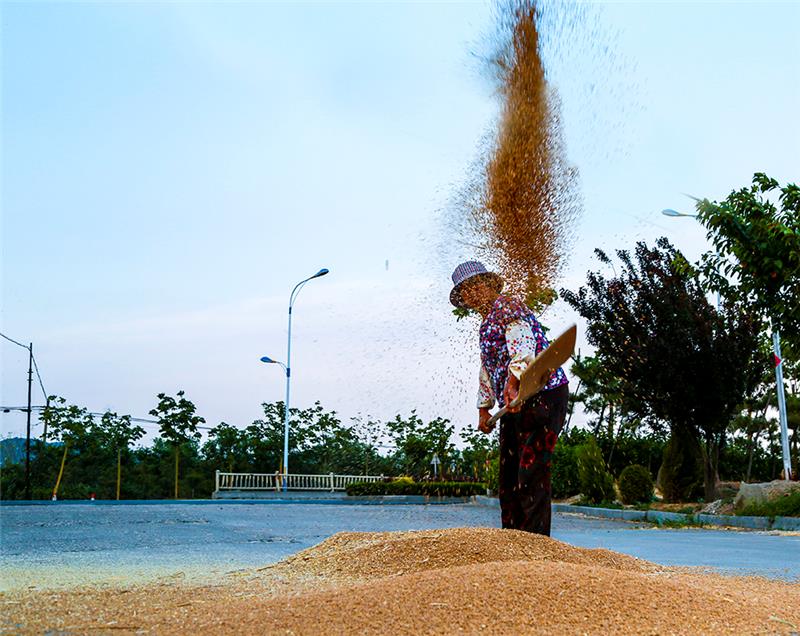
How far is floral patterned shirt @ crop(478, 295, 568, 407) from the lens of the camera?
14.1 feet

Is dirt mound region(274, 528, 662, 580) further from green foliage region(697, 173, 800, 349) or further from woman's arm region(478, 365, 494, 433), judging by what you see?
green foliage region(697, 173, 800, 349)

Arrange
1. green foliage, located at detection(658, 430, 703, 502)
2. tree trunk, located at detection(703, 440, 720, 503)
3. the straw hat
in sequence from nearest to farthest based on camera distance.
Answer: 1. the straw hat
2. tree trunk, located at detection(703, 440, 720, 503)
3. green foliage, located at detection(658, 430, 703, 502)

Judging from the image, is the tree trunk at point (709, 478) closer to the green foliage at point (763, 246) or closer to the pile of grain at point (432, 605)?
the green foliage at point (763, 246)

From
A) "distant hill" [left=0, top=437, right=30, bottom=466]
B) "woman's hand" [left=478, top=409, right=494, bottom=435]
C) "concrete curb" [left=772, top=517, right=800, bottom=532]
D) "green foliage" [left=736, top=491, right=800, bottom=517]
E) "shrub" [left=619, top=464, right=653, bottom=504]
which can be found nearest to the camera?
"woman's hand" [left=478, top=409, right=494, bottom=435]

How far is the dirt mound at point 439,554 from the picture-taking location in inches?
142

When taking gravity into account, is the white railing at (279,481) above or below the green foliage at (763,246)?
below

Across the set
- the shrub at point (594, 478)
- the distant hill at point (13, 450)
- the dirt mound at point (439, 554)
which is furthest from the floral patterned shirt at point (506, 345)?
the distant hill at point (13, 450)

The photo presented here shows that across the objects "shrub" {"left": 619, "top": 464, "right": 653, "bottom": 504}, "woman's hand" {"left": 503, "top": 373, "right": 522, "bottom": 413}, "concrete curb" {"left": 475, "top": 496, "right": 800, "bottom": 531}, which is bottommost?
"concrete curb" {"left": 475, "top": 496, "right": 800, "bottom": 531}

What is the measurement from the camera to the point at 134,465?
104ft

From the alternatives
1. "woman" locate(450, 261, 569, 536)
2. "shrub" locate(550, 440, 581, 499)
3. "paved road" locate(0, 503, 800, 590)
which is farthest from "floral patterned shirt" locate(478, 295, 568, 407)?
"shrub" locate(550, 440, 581, 499)

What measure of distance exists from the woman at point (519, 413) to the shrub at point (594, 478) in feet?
41.1

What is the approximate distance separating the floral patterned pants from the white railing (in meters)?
26.1

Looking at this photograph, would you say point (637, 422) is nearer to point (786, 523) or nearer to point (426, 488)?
point (426, 488)

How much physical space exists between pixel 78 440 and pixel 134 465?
2367 millimetres
